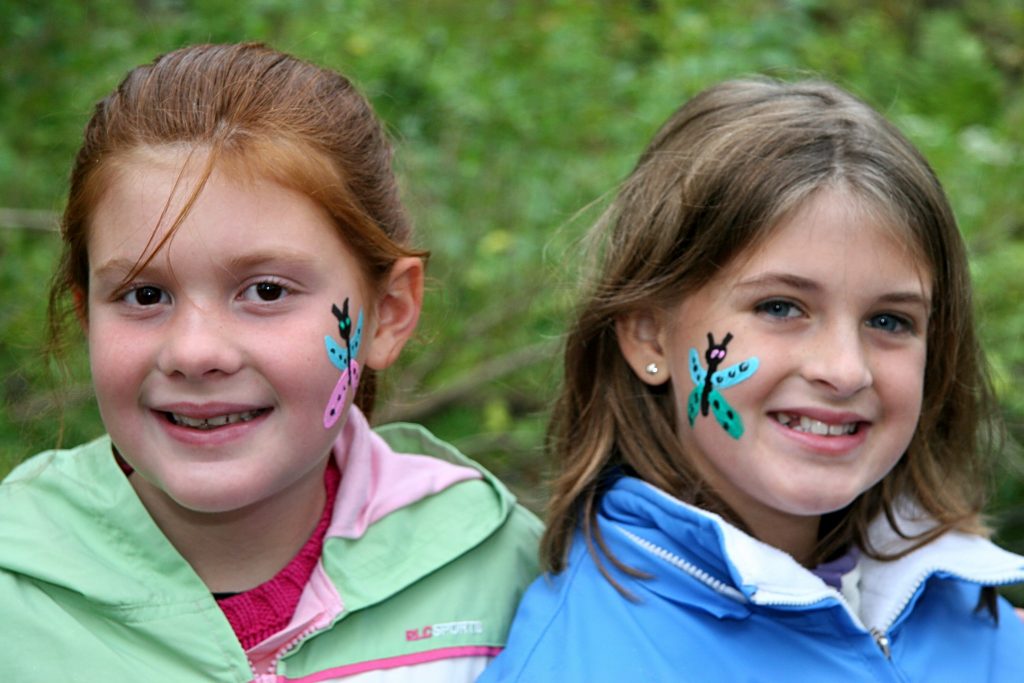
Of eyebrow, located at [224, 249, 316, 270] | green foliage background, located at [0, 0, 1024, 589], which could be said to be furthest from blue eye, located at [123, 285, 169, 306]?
green foliage background, located at [0, 0, 1024, 589]

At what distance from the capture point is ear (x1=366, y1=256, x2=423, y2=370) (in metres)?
2.77

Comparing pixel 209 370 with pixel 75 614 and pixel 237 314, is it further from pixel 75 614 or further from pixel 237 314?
pixel 75 614

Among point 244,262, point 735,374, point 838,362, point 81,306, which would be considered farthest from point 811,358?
point 81,306

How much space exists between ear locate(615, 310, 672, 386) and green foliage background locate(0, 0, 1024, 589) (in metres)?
1.30

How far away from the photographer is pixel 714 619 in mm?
2600

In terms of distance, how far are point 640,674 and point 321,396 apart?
0.82 m

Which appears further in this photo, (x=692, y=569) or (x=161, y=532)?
(x=692, y=569)

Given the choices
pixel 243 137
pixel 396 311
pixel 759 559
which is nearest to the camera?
pixel 243 137

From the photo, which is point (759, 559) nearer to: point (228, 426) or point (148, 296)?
point (228, 426)

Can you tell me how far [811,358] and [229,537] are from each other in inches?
48.1

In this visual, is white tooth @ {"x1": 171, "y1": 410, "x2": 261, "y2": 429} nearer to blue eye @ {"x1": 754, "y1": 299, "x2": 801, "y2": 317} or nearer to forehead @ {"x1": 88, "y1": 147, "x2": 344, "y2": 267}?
forehead @ {"x1": 88, "y1": 147, "x2": 344, "y2": 267}

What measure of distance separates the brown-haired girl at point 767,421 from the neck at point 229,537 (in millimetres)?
507

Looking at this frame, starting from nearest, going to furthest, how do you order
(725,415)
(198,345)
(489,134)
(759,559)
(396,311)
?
(198,345) < (759,559) < (725,415) < (396,311) < (489,134)

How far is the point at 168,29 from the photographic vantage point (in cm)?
470
